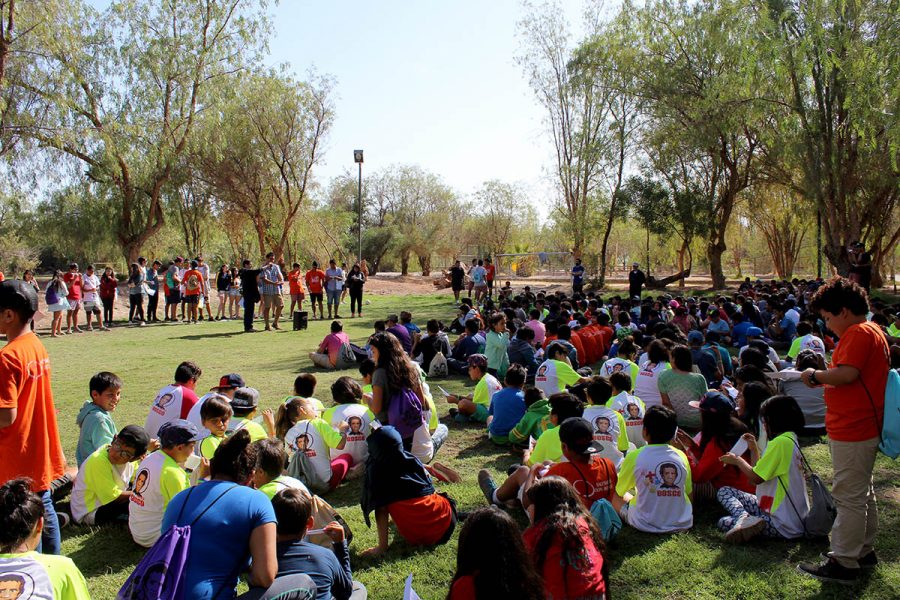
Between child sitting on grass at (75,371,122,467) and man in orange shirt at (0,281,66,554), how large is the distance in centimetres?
163

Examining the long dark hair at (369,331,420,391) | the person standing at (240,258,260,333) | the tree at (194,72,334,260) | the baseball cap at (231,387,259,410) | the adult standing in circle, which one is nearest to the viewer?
the long dark hair at (369,331,420,391)

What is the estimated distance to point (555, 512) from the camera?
297 centimetres

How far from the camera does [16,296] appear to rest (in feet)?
11.2

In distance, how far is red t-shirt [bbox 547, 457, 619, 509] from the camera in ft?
14.2

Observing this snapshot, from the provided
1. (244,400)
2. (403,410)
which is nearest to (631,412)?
(403,410)

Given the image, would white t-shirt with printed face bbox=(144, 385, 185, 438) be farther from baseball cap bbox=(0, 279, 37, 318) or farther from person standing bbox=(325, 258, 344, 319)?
person standing bbox=(325, 258, 344, 319)

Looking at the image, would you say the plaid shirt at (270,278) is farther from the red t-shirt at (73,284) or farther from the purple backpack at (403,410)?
the purple backpack at (403,410)

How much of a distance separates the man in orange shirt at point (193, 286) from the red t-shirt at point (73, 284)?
279 cm

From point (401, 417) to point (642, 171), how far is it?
2801 centimetres

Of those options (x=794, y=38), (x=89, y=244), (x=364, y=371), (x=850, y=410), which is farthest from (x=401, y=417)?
(x=89, y=244)

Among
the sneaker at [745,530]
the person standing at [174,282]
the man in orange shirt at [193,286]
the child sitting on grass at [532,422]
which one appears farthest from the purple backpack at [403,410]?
the person standing at [174,282]

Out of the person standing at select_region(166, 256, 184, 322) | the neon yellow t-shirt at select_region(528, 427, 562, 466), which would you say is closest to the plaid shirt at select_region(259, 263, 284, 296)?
the person standing at select_region(166, 256, 184, 322)

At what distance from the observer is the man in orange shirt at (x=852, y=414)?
374 cm

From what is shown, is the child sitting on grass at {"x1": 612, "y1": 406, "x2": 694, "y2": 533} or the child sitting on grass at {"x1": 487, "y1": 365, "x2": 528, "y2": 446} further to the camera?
the child sitting on grass at {"x1": 487, "y1": 365, "x2": 528, "y2": 446}
